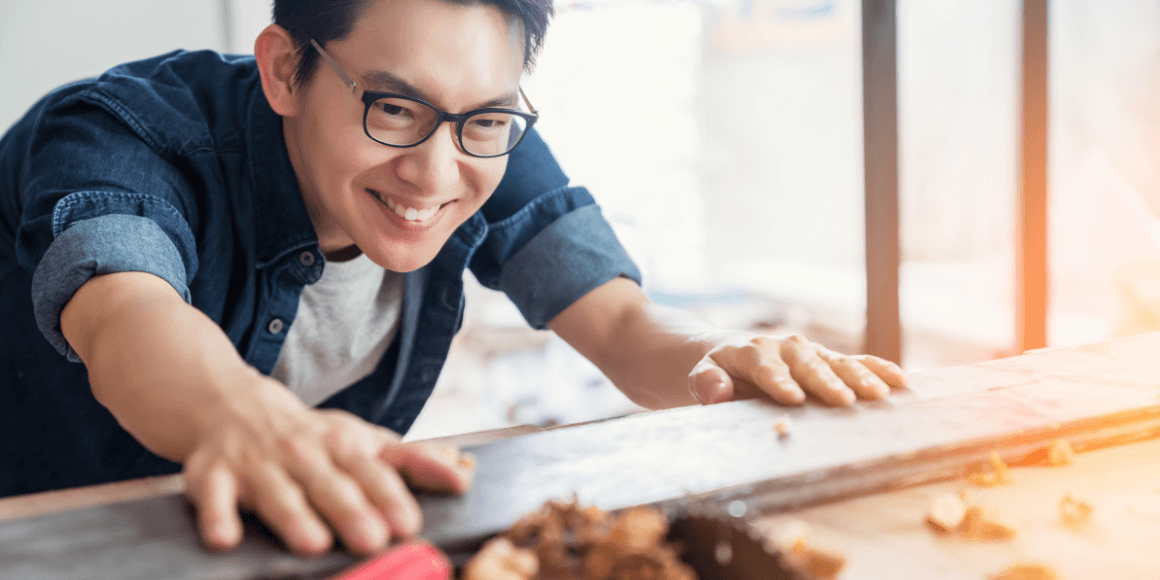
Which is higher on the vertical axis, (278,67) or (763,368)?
(278,67)

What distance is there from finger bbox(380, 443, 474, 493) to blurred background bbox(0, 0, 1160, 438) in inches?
68.9

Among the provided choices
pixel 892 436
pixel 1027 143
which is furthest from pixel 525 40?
pixel 1027 143

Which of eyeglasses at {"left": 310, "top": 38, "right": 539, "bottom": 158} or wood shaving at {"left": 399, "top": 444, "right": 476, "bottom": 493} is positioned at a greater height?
eyeglasses at {"left": 310, "top": 38, "right": 539, "bottom": 158}

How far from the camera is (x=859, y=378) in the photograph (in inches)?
36.2

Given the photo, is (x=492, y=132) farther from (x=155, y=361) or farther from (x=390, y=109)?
(x=155, y=361)

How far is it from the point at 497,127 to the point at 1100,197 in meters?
2.96

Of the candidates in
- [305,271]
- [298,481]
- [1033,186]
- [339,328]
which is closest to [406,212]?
[305,271]

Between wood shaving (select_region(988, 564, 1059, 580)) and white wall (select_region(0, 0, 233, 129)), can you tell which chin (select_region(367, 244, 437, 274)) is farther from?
white wall (select_region(0, 0, 233, 129))

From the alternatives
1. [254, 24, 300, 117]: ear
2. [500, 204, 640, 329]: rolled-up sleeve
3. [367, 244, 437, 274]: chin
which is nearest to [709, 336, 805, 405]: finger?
[500, 204, 640, 329]: rolled-up sleeve

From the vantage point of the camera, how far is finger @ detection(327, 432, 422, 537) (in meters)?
0.57

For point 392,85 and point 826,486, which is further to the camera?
point 392,85

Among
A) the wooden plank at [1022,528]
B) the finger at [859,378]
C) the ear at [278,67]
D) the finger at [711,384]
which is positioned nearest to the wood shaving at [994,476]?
the wooden plank at [1022,528]

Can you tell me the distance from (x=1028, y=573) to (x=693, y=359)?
0.60 m

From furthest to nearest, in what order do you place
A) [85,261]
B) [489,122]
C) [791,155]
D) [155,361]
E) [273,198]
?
[791,155] < [273,198] < [489,122] < [85,261] < [155,361]
